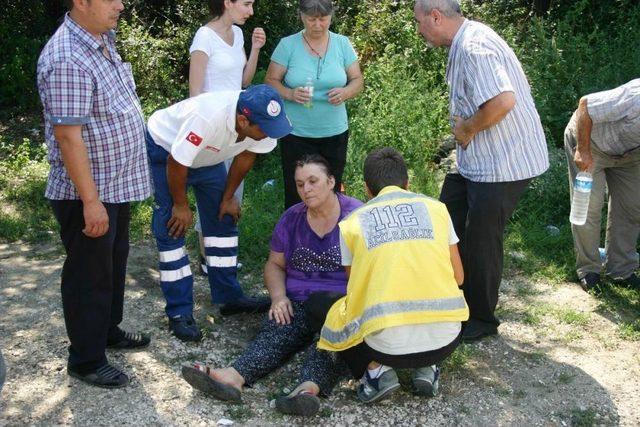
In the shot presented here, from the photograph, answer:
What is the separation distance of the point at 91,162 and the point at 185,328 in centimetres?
132

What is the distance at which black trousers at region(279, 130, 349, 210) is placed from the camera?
17.9ft

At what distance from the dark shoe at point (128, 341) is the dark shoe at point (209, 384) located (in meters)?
0.65

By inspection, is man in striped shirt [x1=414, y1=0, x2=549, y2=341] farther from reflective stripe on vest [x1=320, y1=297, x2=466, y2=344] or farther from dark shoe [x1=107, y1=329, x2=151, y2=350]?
dark shoe [x1=107, y1=329, x2=151, y2=350]

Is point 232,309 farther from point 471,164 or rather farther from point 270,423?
point 471,164

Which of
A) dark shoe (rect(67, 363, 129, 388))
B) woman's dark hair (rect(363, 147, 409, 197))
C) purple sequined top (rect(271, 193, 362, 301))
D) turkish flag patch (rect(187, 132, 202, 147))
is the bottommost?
dark shoe (rect(67, 363, 129, 388))

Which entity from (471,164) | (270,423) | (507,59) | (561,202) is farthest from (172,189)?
(561,202)

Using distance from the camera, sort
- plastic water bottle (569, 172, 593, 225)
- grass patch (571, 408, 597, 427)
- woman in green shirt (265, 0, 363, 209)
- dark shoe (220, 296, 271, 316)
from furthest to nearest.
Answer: woman in green shirt (265, 0, 363, 209), plastic water bottle (569, 172, 593, 225), dark shoe (220, 296, 271, 316), grass patch (571, 408, 597, 427)

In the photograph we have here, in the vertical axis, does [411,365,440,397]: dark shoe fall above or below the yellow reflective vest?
below

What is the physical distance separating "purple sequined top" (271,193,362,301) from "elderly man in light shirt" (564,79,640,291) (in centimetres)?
167

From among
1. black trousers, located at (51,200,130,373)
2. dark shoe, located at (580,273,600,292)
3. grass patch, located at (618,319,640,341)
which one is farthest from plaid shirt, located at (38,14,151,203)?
dark shoe, located at (580,273,600,292)

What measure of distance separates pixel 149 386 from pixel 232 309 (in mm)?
963

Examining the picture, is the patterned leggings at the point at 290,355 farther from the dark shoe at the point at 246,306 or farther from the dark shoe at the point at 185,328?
the dark shoe at the point at 246,306

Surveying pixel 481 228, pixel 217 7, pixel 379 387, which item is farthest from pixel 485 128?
pixel 217 7

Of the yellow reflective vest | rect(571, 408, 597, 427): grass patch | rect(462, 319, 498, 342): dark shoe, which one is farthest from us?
rect(462, 319, 498, 342): dark shoe
